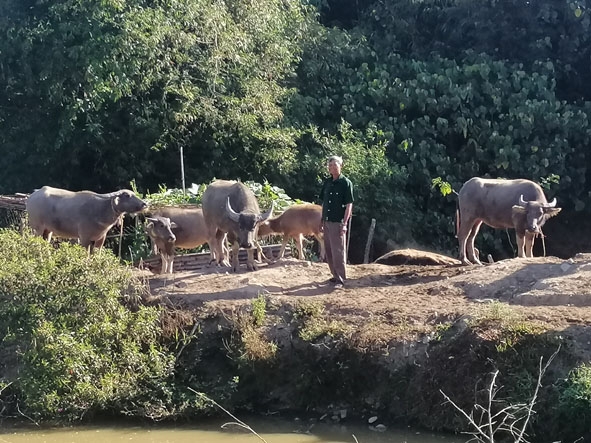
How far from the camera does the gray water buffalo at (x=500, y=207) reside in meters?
14.3

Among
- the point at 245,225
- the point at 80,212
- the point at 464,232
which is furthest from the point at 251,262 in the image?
the point at 464,232

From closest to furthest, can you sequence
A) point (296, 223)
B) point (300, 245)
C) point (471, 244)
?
point (296, 223) < point (300, 245) < point (471, 244)

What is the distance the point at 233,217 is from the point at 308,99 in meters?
8.35

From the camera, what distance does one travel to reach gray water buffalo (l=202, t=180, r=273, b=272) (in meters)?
12.7

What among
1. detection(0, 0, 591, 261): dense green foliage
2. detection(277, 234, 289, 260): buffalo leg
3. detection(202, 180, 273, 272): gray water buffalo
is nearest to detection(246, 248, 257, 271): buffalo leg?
detection(202, 180, 273, 272): gray water buffalo

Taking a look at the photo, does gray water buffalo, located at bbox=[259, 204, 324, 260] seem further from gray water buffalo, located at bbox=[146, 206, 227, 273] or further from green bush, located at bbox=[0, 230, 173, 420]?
green bush, located at bbox=[0, 230, 173, 420]

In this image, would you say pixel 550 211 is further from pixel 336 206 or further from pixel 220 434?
pixel 220 434

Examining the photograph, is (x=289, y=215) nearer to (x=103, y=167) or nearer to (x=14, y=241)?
(x=14, y=241)

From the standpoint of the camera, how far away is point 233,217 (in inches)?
499

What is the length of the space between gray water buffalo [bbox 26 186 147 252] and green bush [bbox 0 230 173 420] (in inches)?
119

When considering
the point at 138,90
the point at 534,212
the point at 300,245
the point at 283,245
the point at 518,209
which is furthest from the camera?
the point at 138,90

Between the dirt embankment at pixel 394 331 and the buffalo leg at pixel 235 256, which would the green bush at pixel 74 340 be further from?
the buffalo leg at pixel 235 256

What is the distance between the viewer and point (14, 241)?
1130 cm

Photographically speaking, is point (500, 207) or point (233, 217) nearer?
point (233, 217)
